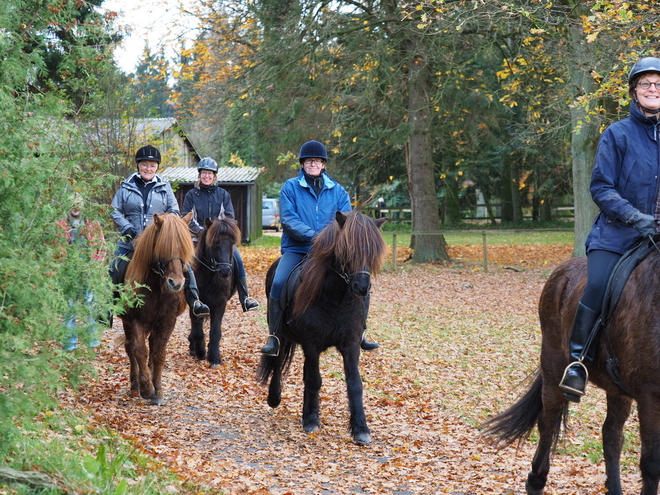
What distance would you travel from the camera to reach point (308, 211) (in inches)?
297

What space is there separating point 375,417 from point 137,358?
2.59 metres

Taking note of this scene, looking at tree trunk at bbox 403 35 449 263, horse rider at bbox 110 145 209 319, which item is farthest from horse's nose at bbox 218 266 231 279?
tree trunk at bbox 403 35 449 263

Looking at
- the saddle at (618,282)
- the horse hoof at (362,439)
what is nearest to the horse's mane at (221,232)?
the horse hoof at (362,439)

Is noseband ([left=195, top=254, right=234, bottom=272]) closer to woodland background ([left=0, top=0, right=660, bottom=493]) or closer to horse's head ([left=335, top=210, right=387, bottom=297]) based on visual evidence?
woodland background ([left=0, top=0, right=660, bottom=493])

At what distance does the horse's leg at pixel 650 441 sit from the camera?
4508mm

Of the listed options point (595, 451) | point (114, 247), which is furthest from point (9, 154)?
point (595, 451)

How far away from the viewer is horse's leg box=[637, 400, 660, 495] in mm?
4508

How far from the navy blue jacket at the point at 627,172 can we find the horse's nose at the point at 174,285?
14.0 feet

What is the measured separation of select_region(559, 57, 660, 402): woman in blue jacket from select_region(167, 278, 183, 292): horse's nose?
411 centimetres

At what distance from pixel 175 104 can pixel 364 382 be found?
1730cm

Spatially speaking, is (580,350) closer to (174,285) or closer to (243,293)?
(174,285)

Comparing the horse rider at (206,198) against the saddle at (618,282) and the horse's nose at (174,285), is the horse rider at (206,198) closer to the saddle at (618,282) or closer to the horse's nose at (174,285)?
the horse's nose at (174,285)

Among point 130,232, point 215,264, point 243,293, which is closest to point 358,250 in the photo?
point 130,232

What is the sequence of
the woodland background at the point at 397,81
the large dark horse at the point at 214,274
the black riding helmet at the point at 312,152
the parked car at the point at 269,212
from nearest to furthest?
1. the black riding helmet at the point at 312,152
2. the large dark horse at the point at 214,274
3. the woodland background at the point at 397,81
4. the parked car at the point at 269,212
